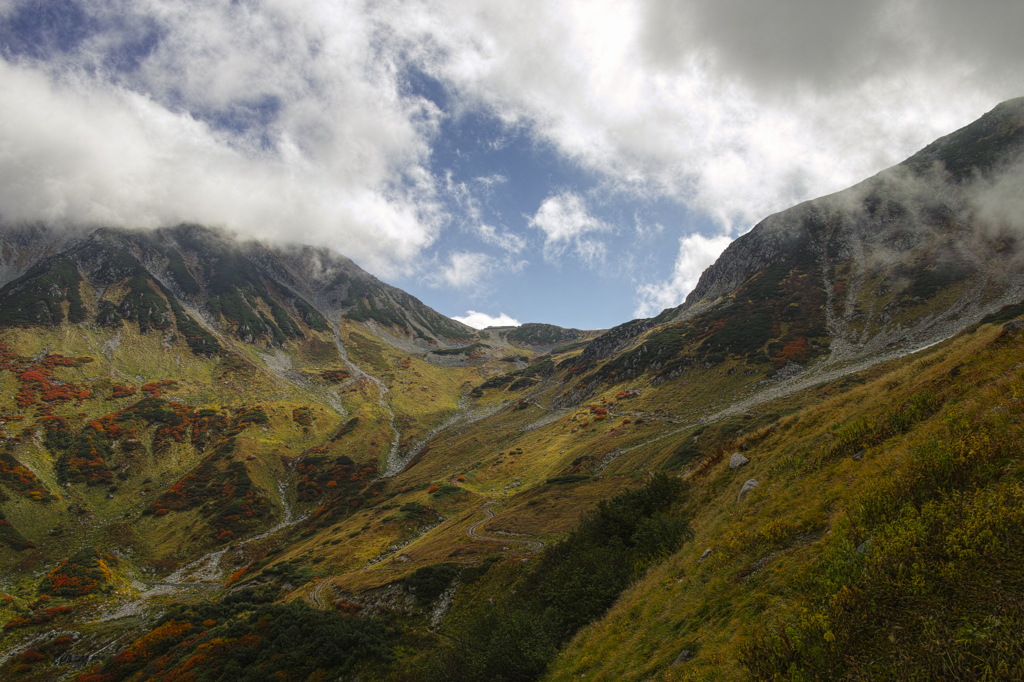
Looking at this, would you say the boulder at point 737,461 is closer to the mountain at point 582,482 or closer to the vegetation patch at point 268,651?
the mountain at point 582,482

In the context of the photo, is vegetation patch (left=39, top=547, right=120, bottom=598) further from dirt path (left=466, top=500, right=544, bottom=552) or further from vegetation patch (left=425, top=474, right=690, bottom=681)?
vegetation patch (left=425, top=474, right=690, bottom=681)

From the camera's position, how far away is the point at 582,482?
4800 cm

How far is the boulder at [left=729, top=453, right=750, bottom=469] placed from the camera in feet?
65.5

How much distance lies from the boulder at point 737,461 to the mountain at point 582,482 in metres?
0.22

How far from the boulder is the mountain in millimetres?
222

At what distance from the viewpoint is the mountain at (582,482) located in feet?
25.8

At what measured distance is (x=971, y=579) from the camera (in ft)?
19.1

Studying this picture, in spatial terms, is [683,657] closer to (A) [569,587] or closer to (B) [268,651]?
(A) [569,587]

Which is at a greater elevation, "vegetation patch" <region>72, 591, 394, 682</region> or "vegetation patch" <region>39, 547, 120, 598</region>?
"vegetation patch" <region>39, 547, 120, 598</region>

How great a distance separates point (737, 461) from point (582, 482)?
3028 cm

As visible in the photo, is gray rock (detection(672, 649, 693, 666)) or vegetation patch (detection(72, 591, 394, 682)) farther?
vegetation patch (detection(72, 591, 394, 682))

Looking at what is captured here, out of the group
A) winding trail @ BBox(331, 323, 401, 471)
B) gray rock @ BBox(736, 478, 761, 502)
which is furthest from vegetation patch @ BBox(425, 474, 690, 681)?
winding trail @ BBox(331, 323, 401, 471)

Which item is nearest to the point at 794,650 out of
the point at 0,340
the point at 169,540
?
the point at 169,540

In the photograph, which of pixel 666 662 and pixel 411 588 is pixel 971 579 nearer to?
pixel 666 662
